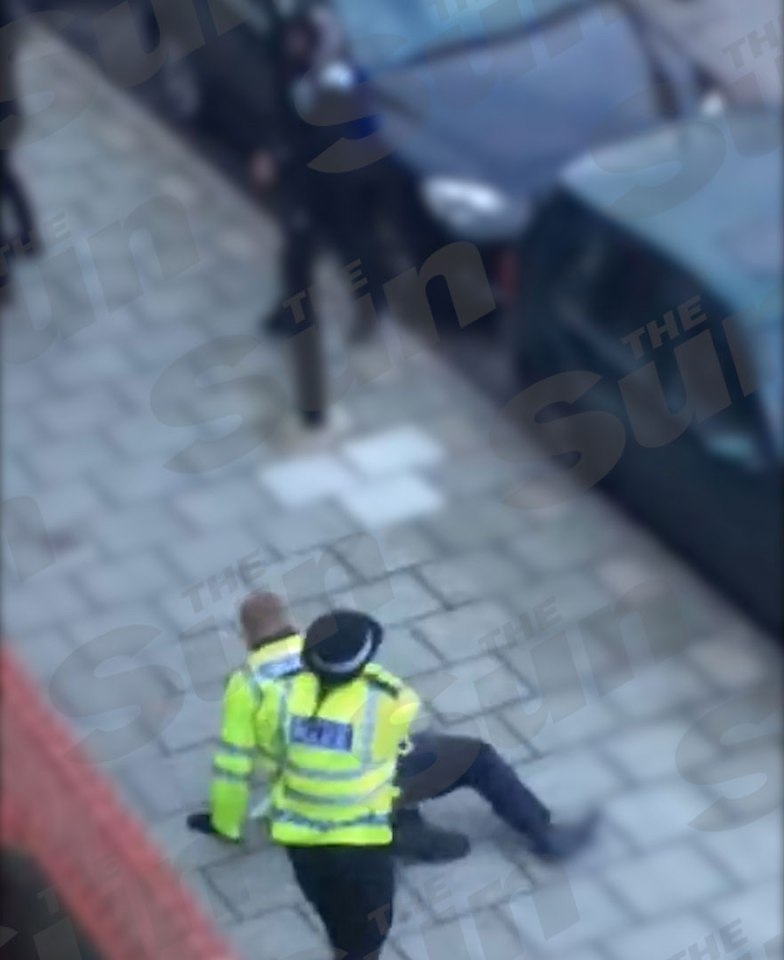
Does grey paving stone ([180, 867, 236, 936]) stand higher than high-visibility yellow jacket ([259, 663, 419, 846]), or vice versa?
high-visibility yellow jacket ([259, 663, 419, 846])

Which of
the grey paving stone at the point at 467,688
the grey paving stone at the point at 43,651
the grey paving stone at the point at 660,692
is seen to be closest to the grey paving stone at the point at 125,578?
the grey paving stone at the point at 43,651

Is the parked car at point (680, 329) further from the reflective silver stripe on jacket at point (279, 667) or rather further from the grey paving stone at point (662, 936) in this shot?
the reflective silver stripe on jacket at point (279, 667)

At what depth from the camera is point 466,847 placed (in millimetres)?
1437

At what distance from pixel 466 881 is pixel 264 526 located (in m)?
5.00

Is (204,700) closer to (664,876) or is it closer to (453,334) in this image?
(664,876)

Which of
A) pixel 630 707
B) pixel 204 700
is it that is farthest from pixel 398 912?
pixel 630 707

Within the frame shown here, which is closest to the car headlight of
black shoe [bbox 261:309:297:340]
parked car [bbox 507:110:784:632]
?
parked car [bbox 507:110:784:632]

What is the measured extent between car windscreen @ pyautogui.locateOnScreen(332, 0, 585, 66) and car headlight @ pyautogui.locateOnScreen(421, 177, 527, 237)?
0.85 meters

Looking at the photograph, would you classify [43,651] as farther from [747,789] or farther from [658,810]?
[747,789]

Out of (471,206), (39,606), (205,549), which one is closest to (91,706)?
(39,606)

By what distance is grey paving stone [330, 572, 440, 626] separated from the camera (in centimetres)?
140

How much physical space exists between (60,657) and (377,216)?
286 cm

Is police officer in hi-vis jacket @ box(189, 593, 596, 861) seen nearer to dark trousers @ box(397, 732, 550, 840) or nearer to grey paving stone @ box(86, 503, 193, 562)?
dark trousers @ box(397, 732, 550, 840)

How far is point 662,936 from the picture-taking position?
4902 mm
